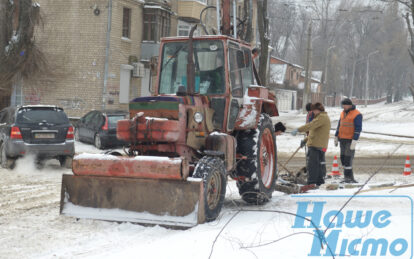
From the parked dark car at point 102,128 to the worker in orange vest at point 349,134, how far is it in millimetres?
9657

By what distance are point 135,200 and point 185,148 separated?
1134mm

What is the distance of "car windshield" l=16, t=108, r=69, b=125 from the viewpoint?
14.4 metres

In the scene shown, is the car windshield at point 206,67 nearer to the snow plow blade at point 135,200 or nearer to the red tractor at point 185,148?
the red tractor at point 185,148

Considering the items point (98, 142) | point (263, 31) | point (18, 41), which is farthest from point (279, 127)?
point (263, 31)

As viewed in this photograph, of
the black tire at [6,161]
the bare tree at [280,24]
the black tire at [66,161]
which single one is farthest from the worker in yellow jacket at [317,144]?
the bare tree at [280,24]

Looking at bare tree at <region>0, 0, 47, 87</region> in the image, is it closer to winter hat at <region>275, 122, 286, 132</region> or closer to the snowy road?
the snowy road

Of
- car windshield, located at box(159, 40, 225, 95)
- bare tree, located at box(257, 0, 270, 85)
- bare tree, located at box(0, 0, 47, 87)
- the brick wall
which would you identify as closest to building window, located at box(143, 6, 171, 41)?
the brick wall

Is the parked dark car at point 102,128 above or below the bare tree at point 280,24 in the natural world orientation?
below

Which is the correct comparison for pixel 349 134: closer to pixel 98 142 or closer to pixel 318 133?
pixel 318 133

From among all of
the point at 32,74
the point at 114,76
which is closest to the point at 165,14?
the point at 114,76

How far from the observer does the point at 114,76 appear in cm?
3064

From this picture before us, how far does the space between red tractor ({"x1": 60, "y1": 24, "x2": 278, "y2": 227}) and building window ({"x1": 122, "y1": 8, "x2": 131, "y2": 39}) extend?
2274 centimetres

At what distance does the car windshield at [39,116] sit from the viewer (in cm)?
1440

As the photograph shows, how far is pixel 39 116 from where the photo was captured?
1456 cm
